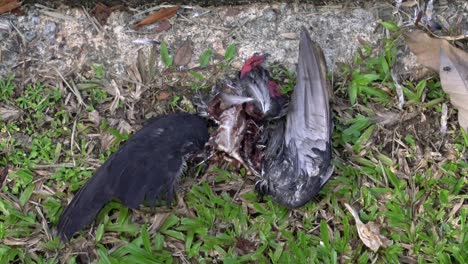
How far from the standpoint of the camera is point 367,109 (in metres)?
3.72

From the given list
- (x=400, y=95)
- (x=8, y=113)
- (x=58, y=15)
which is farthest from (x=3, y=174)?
(x=400, y=95)

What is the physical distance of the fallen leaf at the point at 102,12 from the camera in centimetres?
384

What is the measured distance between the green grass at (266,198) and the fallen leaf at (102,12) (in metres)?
0.28

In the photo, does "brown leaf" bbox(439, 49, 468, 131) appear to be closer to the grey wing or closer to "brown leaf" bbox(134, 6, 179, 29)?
the grey wing

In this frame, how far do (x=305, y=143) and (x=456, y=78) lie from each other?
0.84 m

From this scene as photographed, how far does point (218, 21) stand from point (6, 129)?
1.24 meters

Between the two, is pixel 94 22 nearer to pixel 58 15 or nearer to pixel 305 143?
pixel 58 15

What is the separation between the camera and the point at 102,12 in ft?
12.6

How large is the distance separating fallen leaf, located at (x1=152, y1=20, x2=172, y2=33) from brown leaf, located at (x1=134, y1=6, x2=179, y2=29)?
27 mm

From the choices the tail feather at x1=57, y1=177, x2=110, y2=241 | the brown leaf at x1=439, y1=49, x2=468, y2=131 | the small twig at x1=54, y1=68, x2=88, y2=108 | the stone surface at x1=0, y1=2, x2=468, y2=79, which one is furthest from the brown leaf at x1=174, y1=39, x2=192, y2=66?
the brown leaf at x1=439, y1=49, x2=468, y2=131

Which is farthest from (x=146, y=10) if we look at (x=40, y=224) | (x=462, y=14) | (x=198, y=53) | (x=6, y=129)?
(x=462, y=14)

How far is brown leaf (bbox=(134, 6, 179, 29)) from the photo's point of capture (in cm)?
383

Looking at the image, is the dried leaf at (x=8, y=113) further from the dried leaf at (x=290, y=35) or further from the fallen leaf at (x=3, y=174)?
the dried leaf at (x=290, y=35)

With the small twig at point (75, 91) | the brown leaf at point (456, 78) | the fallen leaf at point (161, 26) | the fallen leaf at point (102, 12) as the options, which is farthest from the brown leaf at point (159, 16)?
the brown leaf at point (456, 78)
